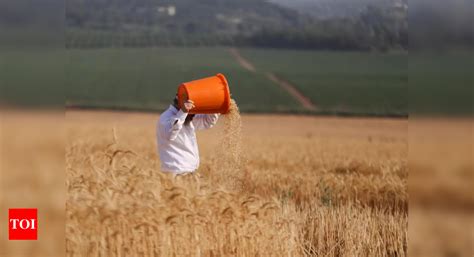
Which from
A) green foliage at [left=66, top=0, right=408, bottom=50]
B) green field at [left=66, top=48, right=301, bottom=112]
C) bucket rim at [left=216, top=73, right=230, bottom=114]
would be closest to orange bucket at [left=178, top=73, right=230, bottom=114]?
bucket rim at [left=216, top=73, right=230, bottom=114]

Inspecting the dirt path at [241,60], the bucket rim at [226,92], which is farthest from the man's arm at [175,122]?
the dirt path at [241,60]

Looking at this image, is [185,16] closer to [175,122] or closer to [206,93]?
[175,122]

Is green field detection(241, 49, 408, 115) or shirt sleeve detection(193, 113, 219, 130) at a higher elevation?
green field detection(241, 49, 408, 115)

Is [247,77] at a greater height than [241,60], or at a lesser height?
lesser

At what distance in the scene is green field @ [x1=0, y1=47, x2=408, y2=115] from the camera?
2684 cm

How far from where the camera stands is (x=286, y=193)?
7.34 m

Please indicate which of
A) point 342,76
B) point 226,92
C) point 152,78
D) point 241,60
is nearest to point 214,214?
point 226,92

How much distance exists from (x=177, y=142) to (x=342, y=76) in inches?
962

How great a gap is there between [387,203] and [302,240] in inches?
64.7

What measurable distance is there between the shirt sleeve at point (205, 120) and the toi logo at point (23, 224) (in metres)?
1.64

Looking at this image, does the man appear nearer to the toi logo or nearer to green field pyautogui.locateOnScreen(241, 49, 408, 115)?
the toi logo

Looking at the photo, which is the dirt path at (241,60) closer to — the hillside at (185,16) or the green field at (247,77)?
the green field at (247,77)

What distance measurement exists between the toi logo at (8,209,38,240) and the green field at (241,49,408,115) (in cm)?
1902

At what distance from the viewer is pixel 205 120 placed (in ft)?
19.4
